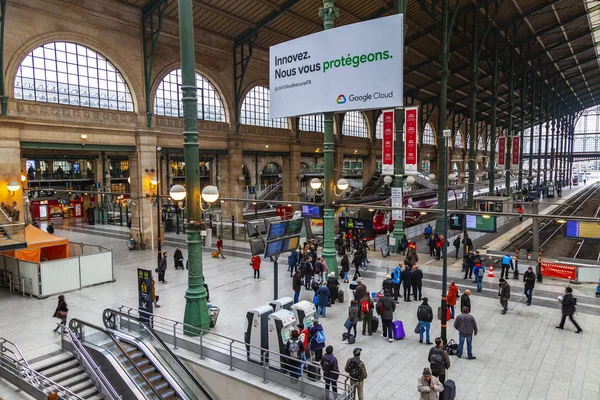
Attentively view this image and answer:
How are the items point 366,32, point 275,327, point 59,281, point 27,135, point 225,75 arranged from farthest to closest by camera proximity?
point 225,75 < point 27,135 < point 59,281 < point 366,32 < point 275,327

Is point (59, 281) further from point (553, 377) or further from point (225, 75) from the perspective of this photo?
point (225, 75)

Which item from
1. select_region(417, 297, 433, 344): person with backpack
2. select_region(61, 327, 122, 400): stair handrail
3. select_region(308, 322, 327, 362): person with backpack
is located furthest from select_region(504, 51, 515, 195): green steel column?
select_region(61, 327, 122, 400): stair handrail

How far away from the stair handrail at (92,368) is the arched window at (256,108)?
26.4 m

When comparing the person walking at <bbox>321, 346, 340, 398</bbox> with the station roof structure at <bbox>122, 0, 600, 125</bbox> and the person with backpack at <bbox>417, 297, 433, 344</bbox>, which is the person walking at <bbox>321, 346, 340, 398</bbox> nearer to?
the person with backpack at <bbox>417, 297, 433, 344</bbox>

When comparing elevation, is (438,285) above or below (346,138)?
below

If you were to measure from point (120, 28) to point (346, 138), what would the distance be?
27280mm

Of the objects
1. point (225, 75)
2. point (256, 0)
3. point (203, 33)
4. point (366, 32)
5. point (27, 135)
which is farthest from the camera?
point (225, 75)

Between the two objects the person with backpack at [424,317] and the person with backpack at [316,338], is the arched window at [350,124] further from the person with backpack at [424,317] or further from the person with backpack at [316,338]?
the person with backpack at [316,338]

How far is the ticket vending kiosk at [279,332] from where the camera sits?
9.63 m

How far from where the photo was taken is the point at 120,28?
2502cm

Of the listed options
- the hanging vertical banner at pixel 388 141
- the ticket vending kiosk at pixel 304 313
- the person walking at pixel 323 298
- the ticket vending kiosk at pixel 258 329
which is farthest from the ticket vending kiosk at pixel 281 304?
the hanging vertical banner at pixel 388 141

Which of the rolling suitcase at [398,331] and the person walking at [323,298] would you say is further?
the person walking at [323,298]

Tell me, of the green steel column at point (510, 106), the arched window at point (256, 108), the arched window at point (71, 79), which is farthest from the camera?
the green steel column at point (510, 106)

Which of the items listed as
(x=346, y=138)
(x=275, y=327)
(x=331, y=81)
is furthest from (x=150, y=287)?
(x=346, y=138)
